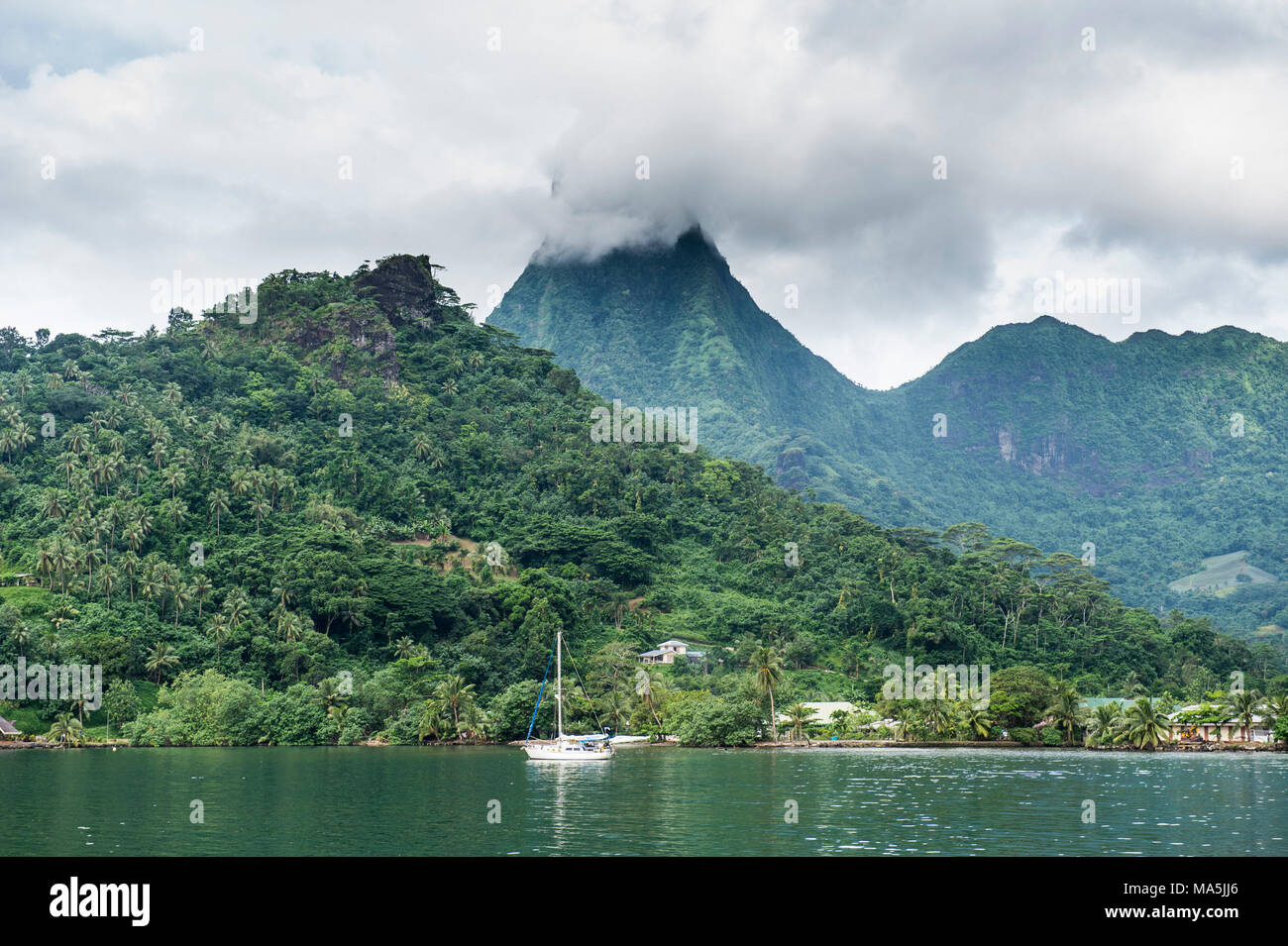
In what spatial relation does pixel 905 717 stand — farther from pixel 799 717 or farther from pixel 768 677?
pixel 768 677

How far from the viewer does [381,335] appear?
160m

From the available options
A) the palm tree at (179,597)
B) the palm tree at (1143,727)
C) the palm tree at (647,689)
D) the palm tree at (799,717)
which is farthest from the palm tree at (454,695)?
the palm tree at (1143,727)

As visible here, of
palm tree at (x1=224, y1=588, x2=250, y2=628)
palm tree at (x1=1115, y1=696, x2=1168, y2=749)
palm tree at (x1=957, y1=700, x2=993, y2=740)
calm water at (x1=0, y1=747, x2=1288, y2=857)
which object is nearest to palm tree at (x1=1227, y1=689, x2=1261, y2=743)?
palm tree at (x1=1115, y1=696, x2=1168, y2=749)

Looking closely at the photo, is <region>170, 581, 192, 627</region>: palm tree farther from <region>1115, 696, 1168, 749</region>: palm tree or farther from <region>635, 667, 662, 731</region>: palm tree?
<region>1115, 696, 1168, 749</region>: palm tree

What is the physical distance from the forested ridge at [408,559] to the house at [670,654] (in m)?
2.38

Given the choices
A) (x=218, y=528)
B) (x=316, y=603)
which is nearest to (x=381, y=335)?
(x=218, y=528)

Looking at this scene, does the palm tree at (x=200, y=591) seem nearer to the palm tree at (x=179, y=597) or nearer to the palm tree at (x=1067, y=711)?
the palm tree at (x=179, y=597)

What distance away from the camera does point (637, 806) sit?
147ft

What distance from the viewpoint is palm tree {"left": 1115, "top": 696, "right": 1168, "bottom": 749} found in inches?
3369

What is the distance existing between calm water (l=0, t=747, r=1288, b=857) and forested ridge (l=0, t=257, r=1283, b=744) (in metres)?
20.9

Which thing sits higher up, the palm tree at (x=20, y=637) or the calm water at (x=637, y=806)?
the palm tree at (x=20, y=637)

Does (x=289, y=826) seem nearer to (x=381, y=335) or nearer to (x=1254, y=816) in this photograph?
(x=1254, y=816)

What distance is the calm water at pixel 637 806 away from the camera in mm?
34125

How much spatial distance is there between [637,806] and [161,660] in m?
62.0
